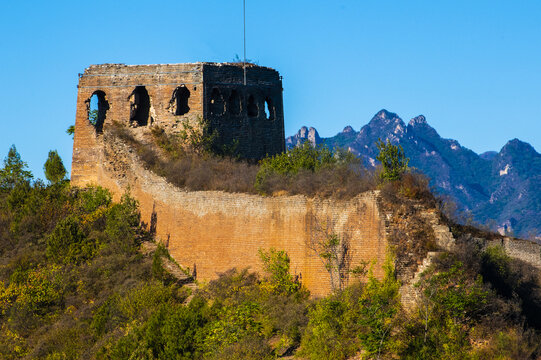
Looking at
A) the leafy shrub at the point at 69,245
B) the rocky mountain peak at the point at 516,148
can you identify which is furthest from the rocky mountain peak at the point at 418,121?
the leafy shrub at the point at 69,245

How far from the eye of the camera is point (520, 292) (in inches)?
1137

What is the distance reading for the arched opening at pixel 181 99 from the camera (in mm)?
41062

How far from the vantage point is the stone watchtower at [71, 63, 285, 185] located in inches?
1608

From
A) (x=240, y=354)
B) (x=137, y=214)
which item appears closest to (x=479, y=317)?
(x=240, y=354)

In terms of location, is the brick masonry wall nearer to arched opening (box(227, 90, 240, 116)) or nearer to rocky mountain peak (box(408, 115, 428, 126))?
arched opening (box(227, 90, 240, 116))

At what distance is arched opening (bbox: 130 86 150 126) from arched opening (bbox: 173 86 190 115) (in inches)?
57.6

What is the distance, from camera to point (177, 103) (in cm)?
4112

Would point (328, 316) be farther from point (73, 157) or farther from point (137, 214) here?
point (73, 157)

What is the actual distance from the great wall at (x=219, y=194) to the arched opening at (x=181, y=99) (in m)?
0.04

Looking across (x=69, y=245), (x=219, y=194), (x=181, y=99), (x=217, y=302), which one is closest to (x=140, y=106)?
(x=181, y=99)

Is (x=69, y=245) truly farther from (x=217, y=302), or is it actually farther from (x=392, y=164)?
(x=392, y=164)

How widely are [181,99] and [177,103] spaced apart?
0.50m

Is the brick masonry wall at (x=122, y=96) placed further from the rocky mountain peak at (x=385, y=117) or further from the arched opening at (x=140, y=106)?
the rocky mountain peak at (x=385, y=117)

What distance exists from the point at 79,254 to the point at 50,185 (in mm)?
6735
